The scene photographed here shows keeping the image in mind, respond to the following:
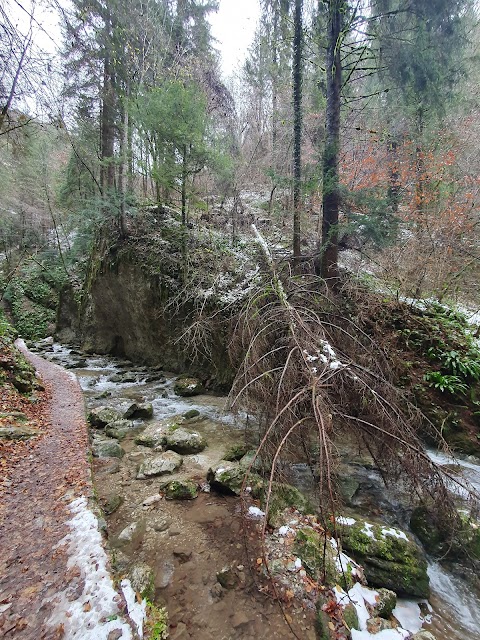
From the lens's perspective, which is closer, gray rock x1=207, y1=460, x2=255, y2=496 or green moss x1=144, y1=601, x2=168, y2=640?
green moss x1=144, y1=601, x2=168, y2=640

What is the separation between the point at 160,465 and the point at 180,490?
0.79 metres

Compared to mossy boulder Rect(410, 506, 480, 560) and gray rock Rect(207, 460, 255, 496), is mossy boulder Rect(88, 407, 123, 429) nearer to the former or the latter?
gray rock Rect(207, 460, 255, 496)

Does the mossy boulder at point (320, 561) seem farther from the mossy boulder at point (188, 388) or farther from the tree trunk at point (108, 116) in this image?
the tree trunk at point (108, 116)

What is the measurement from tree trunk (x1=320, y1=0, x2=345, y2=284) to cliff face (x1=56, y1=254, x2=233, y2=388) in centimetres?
380

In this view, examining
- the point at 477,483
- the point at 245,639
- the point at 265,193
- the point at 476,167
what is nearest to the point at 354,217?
the point at 477,483

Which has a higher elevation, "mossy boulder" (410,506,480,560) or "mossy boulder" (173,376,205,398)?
"mossy boulder" (173,376,205,398)

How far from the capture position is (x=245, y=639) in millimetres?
2514

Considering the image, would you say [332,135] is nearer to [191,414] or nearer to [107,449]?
[191,414]

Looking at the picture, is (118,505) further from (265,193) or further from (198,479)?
(265,193)

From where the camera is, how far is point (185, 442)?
5.66 m

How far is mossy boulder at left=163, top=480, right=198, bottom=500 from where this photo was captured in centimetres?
422

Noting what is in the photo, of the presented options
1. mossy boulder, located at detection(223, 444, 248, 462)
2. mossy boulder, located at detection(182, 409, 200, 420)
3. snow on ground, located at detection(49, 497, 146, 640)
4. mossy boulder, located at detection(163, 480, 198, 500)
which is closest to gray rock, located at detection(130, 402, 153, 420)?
mossy boulder, located at detection(182, 409, 200, 420)

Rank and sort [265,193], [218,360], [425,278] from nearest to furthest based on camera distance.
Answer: [425,278] < [218,360] < [265,193]

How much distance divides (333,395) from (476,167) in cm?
1164
